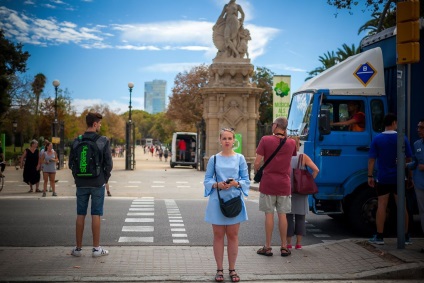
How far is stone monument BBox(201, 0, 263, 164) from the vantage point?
130 ft

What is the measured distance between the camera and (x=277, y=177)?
28.5 feet

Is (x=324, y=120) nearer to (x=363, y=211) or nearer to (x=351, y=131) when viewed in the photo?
(x=351, y=131)

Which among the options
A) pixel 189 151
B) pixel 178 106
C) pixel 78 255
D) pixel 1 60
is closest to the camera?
pixel 78 255

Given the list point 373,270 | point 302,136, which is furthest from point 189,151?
point 373,270

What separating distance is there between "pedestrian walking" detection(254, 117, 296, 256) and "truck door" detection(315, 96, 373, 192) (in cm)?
235

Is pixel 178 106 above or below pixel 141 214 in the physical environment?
above

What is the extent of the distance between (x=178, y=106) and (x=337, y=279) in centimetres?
7017

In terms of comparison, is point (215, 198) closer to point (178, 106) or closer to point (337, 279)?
point (337, 279)

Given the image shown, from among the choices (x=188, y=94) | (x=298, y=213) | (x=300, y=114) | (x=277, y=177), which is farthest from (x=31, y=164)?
(x=188, y=94)

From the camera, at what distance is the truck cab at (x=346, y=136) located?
36.0 ft

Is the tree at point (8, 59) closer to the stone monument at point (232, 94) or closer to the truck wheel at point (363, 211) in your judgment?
the stone monument at point (232, 94)

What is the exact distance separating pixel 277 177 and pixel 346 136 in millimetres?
2853

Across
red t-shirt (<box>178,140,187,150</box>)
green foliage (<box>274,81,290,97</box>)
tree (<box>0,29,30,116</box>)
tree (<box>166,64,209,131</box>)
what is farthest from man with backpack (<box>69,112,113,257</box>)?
tree (<box>166,64,209,131</box>)

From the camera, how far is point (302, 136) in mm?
11164
